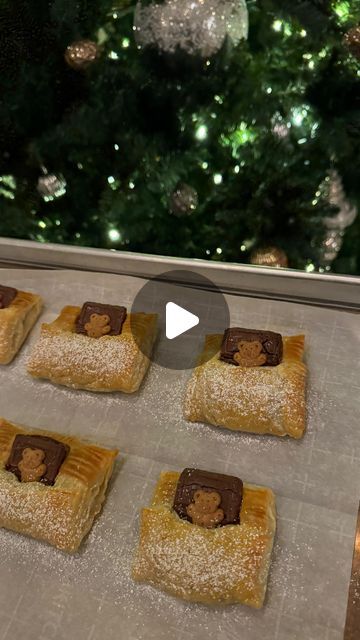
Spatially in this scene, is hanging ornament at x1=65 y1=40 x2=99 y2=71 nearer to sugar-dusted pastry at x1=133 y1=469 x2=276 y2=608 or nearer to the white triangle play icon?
the white triangle play icon

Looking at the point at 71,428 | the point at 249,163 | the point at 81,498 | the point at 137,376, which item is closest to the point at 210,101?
the point at 249,163

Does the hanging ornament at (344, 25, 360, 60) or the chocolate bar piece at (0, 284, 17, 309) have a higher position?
the hanging ornament at (344, 25, 360, 60)

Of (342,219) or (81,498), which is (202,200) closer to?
(342,219)

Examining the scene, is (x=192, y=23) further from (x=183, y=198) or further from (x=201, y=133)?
(x=183, y=198)

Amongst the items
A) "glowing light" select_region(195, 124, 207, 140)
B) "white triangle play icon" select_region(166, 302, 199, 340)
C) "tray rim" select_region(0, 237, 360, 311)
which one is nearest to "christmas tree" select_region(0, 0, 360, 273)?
"glowing light" select_region(195, 124, 207, 140)

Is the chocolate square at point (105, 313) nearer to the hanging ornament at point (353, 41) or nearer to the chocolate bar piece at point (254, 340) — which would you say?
the chocolate bar piece at point (254, 340)

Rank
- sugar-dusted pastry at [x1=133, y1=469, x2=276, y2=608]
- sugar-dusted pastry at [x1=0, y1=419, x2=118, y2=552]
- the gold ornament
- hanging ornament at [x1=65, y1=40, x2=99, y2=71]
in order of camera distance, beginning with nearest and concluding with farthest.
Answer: sugar-dusted pastry at [x1=133, y1=469, x2=276, y2=608] < sugar-dusted pastry at [x1=0, y1=419, x2=118, y2=552] < hanging ornament at [x1=65, y1=40, x2=99, y2=71] < the gold ornament

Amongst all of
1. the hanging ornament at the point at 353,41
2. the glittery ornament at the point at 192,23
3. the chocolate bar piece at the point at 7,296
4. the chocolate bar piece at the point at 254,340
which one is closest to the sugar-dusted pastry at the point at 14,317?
the chocolate bar piece at the point at 7,296
